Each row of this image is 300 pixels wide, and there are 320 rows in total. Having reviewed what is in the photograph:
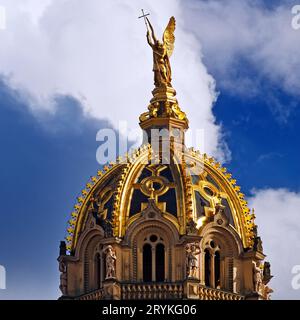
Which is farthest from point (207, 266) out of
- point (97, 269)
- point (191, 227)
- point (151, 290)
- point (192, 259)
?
point (97, 269)

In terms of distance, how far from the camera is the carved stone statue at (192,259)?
114m

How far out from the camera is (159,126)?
121750mm

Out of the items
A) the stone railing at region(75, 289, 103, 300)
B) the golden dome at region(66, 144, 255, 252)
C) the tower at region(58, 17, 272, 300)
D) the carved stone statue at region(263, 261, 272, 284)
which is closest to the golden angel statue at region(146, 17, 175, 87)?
the tower at region(58, 17, 272, 300)

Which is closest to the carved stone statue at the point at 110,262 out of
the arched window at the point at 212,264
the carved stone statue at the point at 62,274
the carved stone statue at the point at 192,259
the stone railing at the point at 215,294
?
the carved stone statue at the point at 62,274

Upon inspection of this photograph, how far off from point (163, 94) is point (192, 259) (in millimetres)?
12467

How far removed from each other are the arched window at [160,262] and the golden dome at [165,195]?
1485 millimetres

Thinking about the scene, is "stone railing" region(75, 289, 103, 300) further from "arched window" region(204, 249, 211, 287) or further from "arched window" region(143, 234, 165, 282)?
"arched window" region(204, 249, 211, 287)

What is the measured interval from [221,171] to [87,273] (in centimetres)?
1000

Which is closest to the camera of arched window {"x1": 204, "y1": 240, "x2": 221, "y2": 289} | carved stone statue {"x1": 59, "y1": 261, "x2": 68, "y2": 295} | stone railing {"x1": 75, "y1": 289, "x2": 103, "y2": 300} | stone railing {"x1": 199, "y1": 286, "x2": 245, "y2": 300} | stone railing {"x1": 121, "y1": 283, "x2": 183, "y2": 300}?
stone railing {"x1": 121, "y1": 283, "x2": 183, "y2": 300}

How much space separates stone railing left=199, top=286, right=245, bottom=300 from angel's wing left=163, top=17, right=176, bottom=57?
1593 cm

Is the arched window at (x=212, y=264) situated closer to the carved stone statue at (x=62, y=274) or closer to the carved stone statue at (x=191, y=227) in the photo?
the carved stone statue at (x=191, y=227)

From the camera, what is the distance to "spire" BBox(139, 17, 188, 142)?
122 metres
